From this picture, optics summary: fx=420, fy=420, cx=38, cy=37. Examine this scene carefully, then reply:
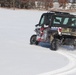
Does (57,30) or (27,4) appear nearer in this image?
(57,30)

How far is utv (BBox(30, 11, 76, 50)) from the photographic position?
15.6 meters

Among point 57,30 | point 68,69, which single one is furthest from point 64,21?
point 68,69

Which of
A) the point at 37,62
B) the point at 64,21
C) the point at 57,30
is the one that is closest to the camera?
the point at 37,62

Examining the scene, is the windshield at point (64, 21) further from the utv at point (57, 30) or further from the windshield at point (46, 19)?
the windshield at point (46, 19)

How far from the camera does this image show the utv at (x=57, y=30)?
1560 cm

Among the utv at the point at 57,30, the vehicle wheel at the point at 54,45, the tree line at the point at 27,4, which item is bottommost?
the tree line at the point at 27,4

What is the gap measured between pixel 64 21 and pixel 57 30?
749mm

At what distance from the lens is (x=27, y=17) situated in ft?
118

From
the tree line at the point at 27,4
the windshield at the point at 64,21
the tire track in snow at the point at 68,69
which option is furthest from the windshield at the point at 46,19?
the tree line at the point at 27,4

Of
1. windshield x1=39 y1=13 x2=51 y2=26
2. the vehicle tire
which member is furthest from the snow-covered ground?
windshield x1=39 y1=13 x2=51 y2=26

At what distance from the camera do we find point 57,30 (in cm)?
1565

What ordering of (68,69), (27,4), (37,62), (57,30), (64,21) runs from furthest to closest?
(27,4)
(64,21)
(57,30)
(37,62)
(68,69)

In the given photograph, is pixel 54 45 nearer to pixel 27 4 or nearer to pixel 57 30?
pixel 57 30

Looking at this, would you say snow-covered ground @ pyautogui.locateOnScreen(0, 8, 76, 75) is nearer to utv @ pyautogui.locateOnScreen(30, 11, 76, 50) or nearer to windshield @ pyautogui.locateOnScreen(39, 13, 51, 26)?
utv @ pyautogui.locateOnScreen(30, 11, 76, 50)
